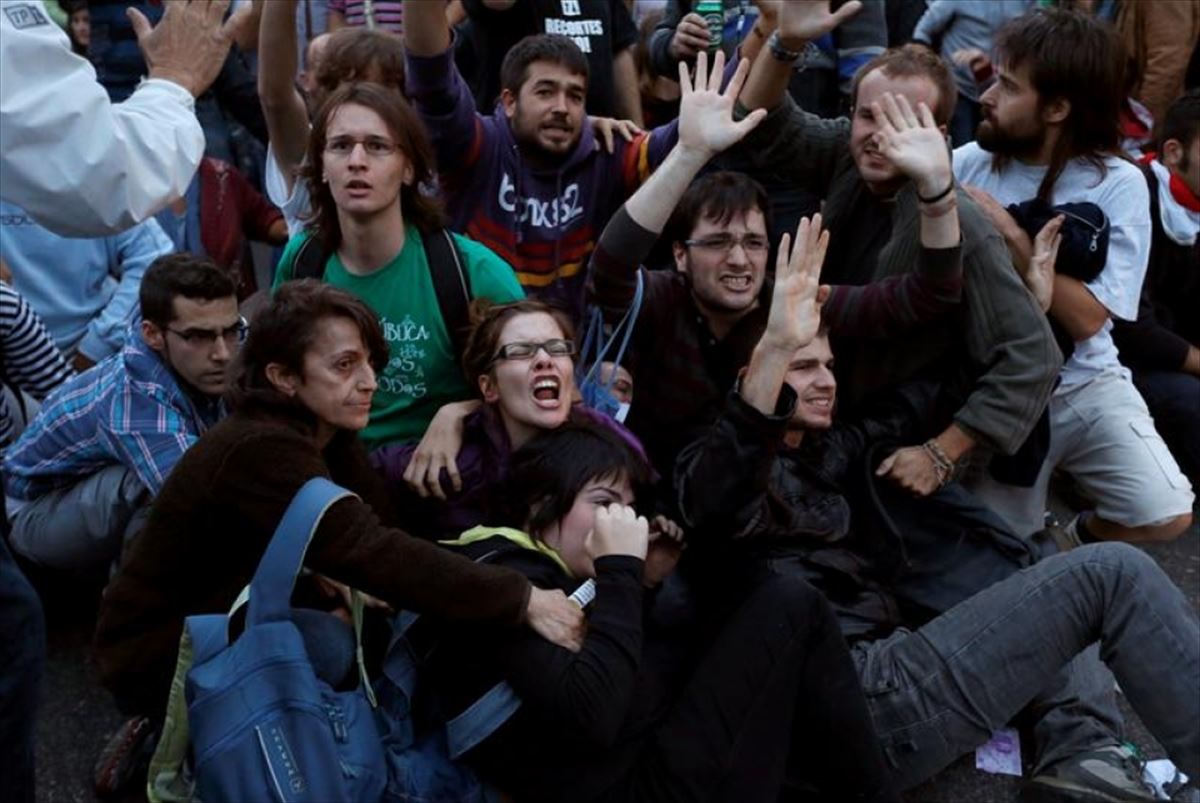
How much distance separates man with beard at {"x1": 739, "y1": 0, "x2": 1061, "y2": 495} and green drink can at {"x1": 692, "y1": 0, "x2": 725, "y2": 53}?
0.92m

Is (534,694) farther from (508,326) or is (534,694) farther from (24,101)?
(24,101)

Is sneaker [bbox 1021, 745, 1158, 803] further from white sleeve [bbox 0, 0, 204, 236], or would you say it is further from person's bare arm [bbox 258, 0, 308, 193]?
person's bare arm [bbox 258, 0, 308, 193]

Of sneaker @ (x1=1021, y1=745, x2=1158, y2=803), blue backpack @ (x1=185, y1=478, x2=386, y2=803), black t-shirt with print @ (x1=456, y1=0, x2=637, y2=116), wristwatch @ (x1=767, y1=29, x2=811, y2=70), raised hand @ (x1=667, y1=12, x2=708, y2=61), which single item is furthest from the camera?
black t-shirt with print @ (x1=456, y1=0, x2=637, y2=116)

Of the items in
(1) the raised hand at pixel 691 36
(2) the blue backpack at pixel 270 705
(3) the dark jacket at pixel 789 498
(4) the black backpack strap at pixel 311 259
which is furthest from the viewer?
(1) the raised hand at pixel 691 36

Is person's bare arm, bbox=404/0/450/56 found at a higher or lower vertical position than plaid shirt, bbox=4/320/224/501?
higher

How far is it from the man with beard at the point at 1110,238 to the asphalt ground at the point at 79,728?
0.56 m

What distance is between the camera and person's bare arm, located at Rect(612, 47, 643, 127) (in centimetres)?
466

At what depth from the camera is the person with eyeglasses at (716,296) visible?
3.09 metres

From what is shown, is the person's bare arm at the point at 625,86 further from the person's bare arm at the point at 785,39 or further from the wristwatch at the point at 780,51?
the wristwatch at the point at 780,51

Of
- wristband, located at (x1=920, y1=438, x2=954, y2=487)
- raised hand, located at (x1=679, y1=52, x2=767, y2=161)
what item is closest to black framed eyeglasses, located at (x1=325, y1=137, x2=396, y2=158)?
raised hand, located at (x1=679, y1=52, x2=767, y2=161)

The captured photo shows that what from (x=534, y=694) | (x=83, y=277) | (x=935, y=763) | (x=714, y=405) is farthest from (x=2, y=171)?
(x=935, y=763)

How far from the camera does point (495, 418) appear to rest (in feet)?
9.50

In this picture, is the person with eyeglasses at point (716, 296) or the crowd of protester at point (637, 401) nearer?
the crowd of protester at point (637, 401)

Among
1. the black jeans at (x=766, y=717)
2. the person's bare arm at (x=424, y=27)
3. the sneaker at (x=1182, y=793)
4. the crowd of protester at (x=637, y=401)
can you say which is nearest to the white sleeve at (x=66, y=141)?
the crowd of protester at (x=637, y=401)
